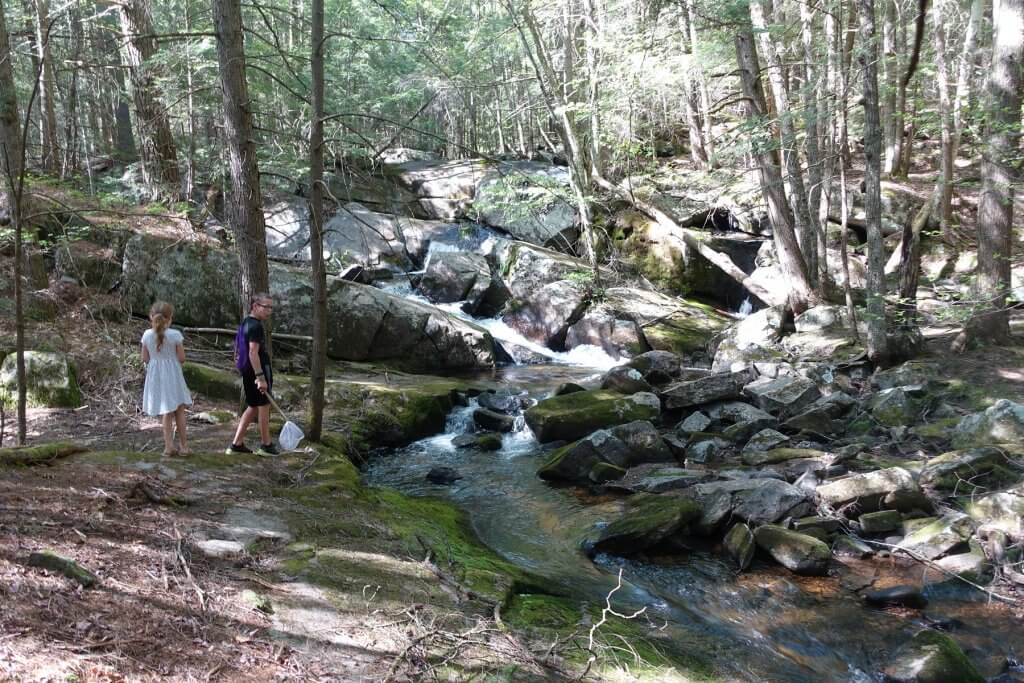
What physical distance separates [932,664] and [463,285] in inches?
563

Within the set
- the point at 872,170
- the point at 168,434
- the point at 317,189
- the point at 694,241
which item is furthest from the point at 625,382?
the point at 168,434

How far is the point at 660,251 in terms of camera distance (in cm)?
1969

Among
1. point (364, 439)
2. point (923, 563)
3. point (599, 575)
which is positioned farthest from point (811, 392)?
point (364, 439)

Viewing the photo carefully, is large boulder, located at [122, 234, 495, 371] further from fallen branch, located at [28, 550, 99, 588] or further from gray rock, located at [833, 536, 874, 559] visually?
fallen branch, located at [28, 550, 99, 588]

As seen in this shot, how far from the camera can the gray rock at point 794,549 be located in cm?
624

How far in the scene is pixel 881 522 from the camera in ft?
22.2

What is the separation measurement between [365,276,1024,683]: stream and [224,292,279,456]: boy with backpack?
206 centimetres

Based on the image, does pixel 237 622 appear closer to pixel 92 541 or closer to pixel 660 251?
pixel 92 541

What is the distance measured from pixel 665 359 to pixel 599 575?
7.89 meters

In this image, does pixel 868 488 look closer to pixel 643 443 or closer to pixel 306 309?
pixel 643 443

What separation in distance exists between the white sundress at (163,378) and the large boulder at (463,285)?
11400 mm

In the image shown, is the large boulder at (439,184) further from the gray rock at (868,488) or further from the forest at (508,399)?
the gray rock at (868,488)

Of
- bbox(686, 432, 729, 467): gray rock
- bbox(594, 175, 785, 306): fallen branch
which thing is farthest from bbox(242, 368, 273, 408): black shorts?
bbox(594, 175, 785, 306): fallen branch

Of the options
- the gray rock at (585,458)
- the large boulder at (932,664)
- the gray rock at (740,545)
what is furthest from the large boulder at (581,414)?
the large boulder at (932,664)
